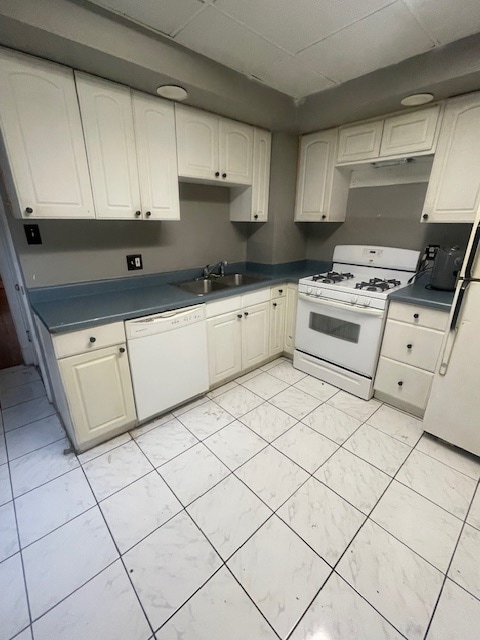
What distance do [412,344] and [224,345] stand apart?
4.58ft

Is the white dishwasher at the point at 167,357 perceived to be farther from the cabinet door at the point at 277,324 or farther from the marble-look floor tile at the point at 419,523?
the marble-look floor tile at the point at 419,523

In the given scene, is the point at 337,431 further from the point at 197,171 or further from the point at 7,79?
the point at 7,79

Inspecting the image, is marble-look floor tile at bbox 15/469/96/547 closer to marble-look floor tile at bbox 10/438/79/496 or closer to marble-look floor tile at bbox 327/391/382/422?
marble-look floor tile at bbox 10/438/79/496

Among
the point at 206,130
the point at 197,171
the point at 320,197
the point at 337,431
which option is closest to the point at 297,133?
the point at 320,197

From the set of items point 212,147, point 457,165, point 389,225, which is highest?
point 212,147

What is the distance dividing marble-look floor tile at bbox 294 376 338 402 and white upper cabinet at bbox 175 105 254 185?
1840mm

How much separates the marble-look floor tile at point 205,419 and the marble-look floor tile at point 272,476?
38 cm

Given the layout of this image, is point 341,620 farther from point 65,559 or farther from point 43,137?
point 43,137

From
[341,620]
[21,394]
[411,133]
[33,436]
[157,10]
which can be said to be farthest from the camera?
[21,394]

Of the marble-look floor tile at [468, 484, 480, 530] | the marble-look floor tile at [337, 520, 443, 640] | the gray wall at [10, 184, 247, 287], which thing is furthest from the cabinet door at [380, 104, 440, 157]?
the marble-look floor tile at [337, 520, 443, 640]

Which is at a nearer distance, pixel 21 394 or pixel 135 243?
pixel 135 243

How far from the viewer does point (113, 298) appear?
1967 millimetres

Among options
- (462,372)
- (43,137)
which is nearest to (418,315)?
(462,372)

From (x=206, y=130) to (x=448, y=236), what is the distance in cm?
204
